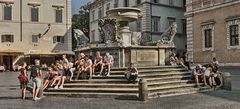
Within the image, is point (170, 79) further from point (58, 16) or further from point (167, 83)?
point (58, 16)

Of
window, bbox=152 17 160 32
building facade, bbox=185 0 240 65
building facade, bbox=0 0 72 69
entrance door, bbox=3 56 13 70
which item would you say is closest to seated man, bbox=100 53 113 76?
building facade, bbox=185 0 240 65

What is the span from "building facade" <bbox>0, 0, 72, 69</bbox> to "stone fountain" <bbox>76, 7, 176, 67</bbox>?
2395 centimetres

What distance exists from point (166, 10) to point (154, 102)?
112 feet

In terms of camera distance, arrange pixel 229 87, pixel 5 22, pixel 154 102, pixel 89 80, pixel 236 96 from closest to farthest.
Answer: pixel 154 102 < pixel 236 96 < pixel 89 80 < pixel 229 87 < pixel 5 22

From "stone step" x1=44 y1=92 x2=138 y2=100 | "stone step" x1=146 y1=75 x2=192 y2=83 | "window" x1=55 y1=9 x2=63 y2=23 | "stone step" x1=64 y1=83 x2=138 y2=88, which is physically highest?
"window" x1=55 y1=9 x2=63 y2=23

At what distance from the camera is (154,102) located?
42.3 feet

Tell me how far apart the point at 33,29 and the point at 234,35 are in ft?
74.7

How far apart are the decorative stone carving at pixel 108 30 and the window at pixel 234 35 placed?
603 inches

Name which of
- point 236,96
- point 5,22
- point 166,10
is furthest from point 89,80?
point 166,10

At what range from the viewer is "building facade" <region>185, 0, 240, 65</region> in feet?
101

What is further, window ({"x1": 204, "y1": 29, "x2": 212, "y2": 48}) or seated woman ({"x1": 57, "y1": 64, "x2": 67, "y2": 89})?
window ({"x1": 204, "y1": 29, "x2": 212, "y2": 48})

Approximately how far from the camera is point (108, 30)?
18609 millimetres

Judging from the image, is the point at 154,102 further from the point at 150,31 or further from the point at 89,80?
the point at 150,31

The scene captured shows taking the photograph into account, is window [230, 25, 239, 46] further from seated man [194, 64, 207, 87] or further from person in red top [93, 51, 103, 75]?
person in red top [93, 51, 103, 75]
